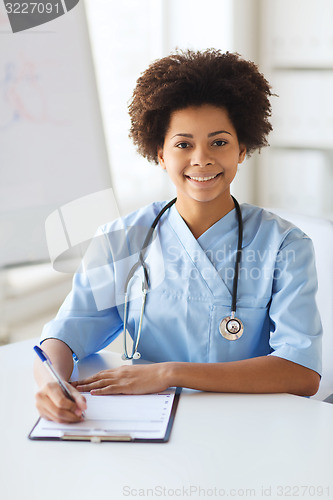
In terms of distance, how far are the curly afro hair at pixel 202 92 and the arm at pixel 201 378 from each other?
1.65ft

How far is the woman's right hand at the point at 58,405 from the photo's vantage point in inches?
40.9

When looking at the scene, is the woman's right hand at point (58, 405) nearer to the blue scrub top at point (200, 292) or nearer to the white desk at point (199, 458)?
the white desk at point (199, 458)

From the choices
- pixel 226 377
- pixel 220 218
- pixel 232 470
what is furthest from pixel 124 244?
pixel 232 470

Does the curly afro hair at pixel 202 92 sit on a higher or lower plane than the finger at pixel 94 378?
higher

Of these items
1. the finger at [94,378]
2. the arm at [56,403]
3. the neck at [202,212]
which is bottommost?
the finger at [94,378]

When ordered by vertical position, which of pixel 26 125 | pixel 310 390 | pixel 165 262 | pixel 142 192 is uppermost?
pixel 26 125

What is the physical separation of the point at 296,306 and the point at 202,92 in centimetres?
47

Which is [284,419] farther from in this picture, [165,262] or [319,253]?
[319,253]

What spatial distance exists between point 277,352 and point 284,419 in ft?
0.62

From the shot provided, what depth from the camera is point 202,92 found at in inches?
50.3

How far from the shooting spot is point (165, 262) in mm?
1345

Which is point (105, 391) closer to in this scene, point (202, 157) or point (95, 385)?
point (95, 385)

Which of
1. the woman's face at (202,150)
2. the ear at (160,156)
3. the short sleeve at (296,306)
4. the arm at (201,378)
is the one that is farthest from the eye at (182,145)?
the arm at (201,378)

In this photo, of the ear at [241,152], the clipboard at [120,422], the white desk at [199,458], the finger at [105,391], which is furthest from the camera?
the ear at [241,152]
